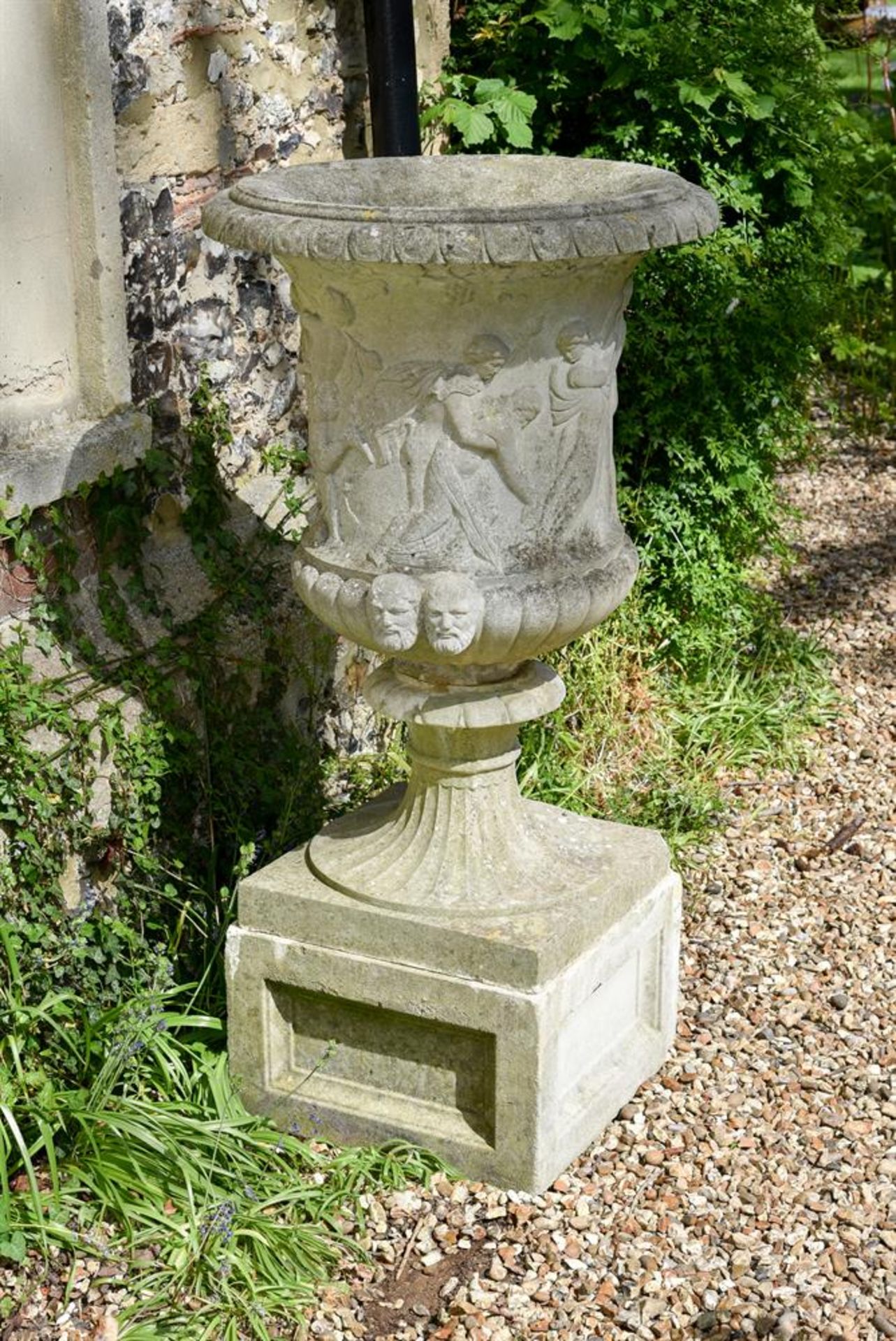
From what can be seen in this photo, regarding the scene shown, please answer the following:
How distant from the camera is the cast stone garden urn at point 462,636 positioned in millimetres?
2877

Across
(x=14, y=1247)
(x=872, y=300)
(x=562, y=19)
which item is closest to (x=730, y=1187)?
(x=14, y=1247)

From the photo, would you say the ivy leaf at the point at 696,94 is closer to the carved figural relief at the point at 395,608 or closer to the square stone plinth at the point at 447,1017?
A: the square stone plinth at the point at 447,1017

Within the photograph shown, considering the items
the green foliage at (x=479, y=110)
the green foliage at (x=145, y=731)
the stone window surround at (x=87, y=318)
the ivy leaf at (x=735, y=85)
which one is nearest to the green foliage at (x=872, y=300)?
the ivy leaf at (x=735, y=85)

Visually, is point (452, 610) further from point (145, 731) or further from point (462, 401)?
point (145, 731)

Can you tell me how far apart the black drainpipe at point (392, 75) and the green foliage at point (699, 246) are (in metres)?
0.78

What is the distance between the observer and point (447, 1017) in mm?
3170

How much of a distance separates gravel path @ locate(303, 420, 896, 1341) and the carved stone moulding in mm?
970

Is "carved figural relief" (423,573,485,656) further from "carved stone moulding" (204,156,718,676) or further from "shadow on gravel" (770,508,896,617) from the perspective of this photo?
"shadow on gravel" (770,508,896,617)

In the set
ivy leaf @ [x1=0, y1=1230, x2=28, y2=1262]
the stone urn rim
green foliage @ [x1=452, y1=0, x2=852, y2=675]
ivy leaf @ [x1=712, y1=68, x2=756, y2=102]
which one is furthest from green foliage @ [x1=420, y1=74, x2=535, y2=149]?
ivy leaf @ [x1=0, y1=1230, x2=28, y2=1262]

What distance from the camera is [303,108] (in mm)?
4281

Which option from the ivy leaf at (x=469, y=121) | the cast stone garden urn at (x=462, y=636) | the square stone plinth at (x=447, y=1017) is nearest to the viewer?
the cast stone garden urn at (x=462, y=636)

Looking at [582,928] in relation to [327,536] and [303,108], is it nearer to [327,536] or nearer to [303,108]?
[327,536]

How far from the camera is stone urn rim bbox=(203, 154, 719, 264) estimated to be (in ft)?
8.89

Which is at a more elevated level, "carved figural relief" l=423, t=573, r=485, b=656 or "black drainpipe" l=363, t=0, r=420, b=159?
"black drainpipe" l=363, t=0, r=420, b=159
